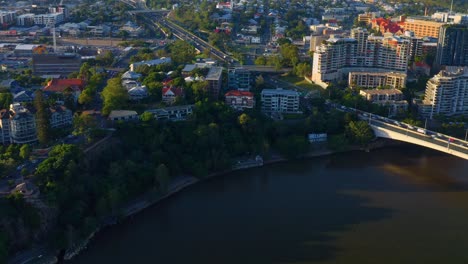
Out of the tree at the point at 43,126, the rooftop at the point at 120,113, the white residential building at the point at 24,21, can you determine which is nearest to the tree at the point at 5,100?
the tree at the point at 43,126

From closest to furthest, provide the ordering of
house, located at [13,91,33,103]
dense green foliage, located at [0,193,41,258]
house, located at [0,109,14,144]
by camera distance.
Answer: dense green foliage, located at [0,193,41,258] < house, located at [0,109,14,144] < house, located at [13,91,33,103]

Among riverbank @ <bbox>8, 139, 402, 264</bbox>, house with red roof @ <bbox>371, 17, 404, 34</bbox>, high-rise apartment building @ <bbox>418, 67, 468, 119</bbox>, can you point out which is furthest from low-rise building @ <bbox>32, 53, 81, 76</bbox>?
house with red roof @ <bbox>371, 17, 404, 34</bbox>

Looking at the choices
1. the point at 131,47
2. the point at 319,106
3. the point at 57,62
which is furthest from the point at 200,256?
the point at 131,47

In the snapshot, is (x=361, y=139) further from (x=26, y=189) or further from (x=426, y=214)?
(x=26, y=189)

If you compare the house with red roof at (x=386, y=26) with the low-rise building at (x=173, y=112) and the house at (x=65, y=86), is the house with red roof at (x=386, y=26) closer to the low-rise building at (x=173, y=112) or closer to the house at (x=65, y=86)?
the low-rise building at (x=173, y=112)

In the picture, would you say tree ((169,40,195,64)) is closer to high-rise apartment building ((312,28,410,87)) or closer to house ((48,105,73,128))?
high-rise apartment building ((312,28,410,87))

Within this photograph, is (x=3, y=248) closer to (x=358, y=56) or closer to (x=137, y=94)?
(x=137, y=94)
